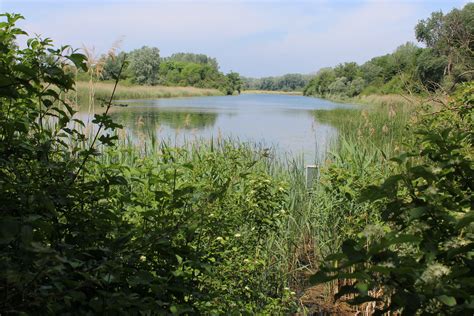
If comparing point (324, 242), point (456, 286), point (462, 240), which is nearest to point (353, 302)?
point (456, 286)

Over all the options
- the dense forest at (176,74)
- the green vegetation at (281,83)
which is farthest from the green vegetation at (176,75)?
the green vegetation at (281,83)

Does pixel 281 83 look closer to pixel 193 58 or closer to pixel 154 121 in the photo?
pixel 193 58

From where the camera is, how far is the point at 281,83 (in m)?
119

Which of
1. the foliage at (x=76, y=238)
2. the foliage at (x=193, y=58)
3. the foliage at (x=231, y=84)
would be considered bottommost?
the foliage at (x=76, y=238)

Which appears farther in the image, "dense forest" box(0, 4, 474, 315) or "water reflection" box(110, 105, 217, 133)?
"water reflection" box(110, 105, 217, 133)

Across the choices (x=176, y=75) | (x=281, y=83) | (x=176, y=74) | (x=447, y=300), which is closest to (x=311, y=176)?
(x=447, y=300)

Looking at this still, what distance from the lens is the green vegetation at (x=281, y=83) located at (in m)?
116

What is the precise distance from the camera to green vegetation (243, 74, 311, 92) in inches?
4557

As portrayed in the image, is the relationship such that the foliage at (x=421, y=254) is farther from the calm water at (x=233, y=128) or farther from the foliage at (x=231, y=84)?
the foliage at (x=231, y=84)

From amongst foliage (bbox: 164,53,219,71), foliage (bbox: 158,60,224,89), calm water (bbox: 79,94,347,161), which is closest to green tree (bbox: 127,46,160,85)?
foliage (bbox: 158,60,224,89)

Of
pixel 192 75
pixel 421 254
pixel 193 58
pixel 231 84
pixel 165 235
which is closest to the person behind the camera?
pixel 421 254

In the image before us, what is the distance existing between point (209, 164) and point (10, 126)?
1951 mm

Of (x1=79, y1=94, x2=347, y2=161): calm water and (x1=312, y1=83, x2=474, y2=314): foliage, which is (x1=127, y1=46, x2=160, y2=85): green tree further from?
(x1=312, y1=83, x2=474, y2=314): foliage

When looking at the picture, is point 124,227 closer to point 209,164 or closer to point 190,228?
point 190,228
